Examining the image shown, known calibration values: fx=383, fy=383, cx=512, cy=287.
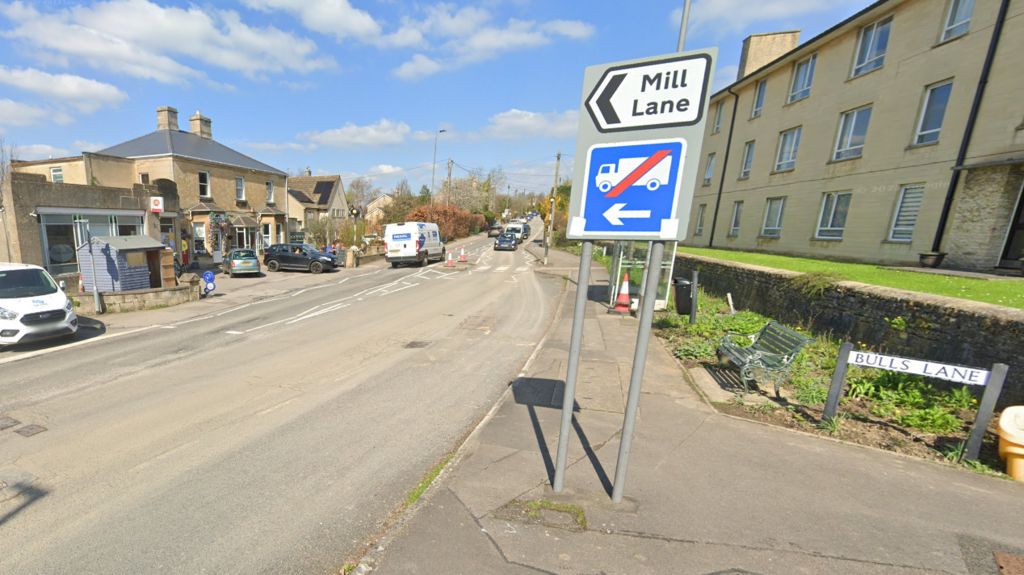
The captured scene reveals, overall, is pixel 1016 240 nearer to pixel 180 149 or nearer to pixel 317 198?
pixel 180 149

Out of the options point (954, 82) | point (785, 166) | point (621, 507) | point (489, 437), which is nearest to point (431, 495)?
point (489, 437)

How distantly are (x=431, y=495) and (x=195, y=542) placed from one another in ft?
5.84

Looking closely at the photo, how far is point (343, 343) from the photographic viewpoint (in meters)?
8.50

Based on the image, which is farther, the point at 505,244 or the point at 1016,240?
the point at 505,244

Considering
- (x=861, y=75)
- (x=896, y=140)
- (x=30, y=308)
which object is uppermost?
(x=861, y=75)

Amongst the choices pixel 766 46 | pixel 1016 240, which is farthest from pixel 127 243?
pixel 766 46

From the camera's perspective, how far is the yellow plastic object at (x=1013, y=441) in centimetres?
353

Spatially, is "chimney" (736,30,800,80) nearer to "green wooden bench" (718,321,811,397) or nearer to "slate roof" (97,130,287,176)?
"green wooden bench" (718,321,811,397)

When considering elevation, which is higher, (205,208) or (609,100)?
(609,100)

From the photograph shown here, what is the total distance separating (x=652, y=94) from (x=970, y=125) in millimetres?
14866

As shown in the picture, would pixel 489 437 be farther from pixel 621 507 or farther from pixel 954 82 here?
pixel 954 82

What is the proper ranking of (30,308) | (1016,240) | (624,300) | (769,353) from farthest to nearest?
1. (624,300)
2. (1016,240)
3. (30,308)
4. (769,353)

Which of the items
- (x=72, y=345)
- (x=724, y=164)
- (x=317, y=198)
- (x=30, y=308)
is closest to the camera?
(x=30, y=308)

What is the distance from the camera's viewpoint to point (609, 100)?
9.25 ft
